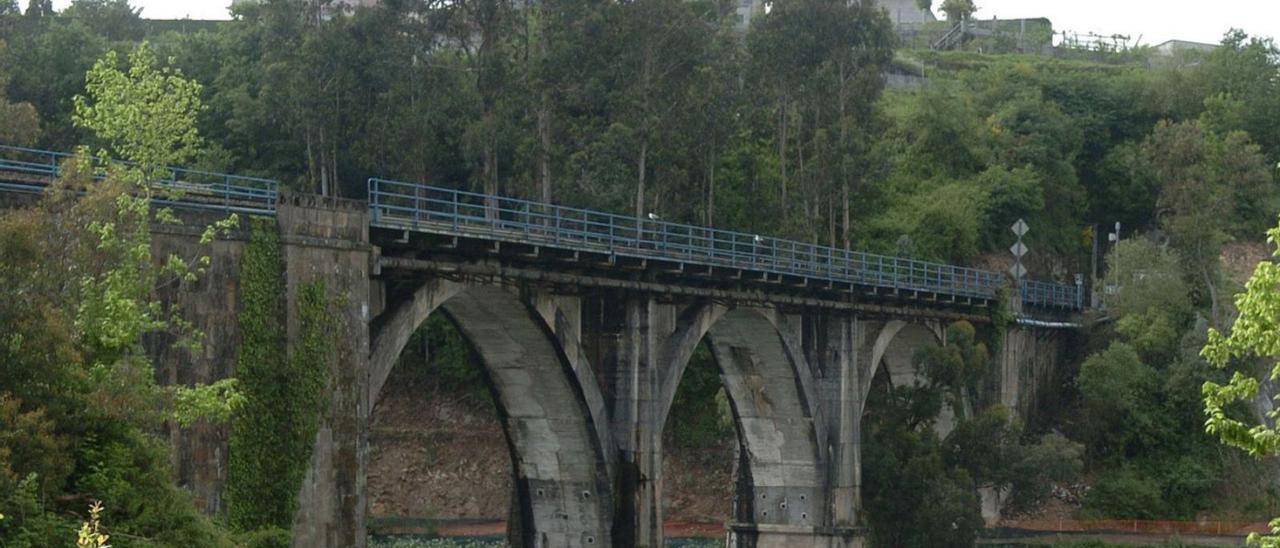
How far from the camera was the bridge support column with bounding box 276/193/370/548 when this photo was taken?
133 ft

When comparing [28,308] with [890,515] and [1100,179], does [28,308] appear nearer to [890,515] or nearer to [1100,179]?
[890,515]

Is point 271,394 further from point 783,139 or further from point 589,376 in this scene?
point 783,139

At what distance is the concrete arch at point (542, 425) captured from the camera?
51312 millimetres

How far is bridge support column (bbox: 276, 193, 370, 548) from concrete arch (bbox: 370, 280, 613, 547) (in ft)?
25.7

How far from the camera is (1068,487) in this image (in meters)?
80.1

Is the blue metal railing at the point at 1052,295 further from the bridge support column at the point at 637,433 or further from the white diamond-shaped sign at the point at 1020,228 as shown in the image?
the bridge support column at the point at 637,433

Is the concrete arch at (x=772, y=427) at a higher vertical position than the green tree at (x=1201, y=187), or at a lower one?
lower

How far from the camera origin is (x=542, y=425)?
52.5m

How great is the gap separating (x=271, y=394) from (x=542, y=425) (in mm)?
13474

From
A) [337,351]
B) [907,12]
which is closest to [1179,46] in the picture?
[907,12]

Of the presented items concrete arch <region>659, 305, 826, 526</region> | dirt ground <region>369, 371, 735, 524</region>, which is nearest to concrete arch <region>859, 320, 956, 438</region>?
concrete arch <region>659, 305, 826, 526</region>

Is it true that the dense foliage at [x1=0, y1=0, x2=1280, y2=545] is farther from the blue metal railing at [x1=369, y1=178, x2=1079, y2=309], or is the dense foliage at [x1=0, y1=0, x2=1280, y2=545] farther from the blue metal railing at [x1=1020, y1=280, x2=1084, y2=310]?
the blue metal railing at [x1=369, y1=178, x2=1079, y2=309]

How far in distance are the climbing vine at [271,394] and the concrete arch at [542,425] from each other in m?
9.72

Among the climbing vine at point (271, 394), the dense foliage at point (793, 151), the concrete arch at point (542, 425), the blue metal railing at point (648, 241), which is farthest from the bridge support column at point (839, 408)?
the climbing vine at point (271, 394)
